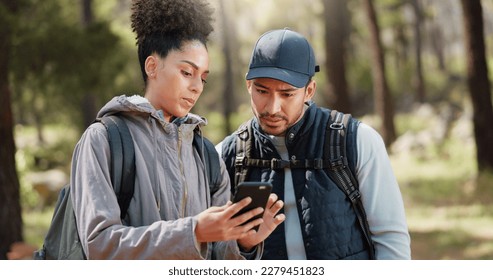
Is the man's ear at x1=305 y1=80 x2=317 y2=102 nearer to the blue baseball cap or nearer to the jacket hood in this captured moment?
the blue baseball cap

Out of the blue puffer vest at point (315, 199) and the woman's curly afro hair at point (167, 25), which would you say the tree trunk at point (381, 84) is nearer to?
the blue puffer vest at point (315, 199)


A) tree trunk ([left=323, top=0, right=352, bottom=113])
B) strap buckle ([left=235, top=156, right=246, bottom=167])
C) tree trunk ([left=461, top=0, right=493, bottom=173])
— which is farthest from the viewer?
tree trunk ([left=461, top=0, right=493, bottom=173])

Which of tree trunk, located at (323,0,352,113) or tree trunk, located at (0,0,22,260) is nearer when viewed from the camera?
tree trunk, located at (0,0,22,260)

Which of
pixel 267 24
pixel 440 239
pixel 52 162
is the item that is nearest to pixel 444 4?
pixel 267 24

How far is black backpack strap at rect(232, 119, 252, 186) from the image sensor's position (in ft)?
11.3

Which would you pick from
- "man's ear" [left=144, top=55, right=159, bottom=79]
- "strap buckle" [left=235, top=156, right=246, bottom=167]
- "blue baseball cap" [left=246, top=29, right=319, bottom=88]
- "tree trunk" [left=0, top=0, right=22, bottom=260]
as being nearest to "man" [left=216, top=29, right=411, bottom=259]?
"blue baseball cap" [left=246, top=29, right=319, bottom=88]

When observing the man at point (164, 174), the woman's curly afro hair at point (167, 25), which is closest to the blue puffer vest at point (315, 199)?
the man at point (164, 174)

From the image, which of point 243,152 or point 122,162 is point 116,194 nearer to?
point 122,162

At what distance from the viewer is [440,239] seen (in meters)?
10.7

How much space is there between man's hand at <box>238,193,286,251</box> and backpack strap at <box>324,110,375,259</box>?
651mm

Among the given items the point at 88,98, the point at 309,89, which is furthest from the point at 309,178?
the point at 88,98

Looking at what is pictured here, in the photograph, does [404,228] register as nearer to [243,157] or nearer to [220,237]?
[243,157]

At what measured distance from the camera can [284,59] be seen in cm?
329

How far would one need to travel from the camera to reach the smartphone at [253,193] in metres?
2.43
